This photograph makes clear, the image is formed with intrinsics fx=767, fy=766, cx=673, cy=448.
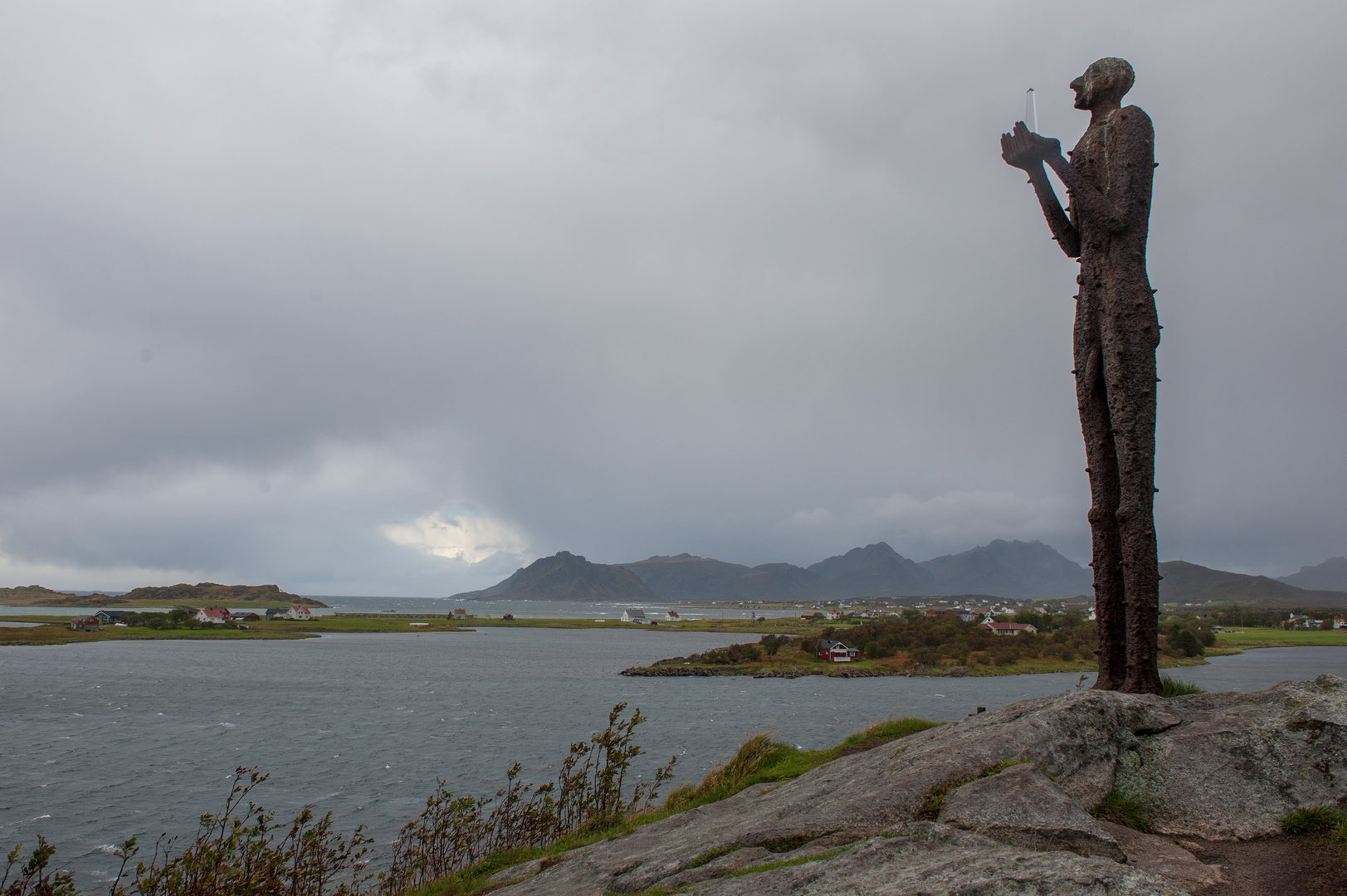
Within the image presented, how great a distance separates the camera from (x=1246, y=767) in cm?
730

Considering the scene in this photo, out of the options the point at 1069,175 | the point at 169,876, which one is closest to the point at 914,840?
the point at 1069,175

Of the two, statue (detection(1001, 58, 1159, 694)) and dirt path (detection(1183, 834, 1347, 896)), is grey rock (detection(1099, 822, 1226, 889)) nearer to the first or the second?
dirt path (detection(1183, 834, 1347, 896))

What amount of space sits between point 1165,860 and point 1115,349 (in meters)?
7.07

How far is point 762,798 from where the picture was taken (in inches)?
447

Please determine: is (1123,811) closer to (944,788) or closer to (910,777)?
(944,788)

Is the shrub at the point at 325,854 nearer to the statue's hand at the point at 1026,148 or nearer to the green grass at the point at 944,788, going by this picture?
the green grass at the point at 944,788

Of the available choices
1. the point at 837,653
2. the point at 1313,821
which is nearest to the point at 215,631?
the point at 837,653

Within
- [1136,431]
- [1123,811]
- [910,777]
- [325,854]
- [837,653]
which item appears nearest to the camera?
[1123,811]

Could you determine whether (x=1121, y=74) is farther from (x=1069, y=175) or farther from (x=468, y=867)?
(x=468, y=867)

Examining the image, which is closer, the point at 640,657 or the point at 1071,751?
the point at 1071,751

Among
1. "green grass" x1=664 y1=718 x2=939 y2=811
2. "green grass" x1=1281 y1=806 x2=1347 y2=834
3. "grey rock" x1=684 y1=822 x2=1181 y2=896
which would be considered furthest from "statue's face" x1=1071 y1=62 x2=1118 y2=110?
"green grass" x1=664 y1=718 x2=939 y2=811

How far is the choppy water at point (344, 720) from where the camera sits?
2852 cm

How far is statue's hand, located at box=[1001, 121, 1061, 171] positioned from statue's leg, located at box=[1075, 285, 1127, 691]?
2.22 meters

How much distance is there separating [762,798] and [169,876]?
857cm
